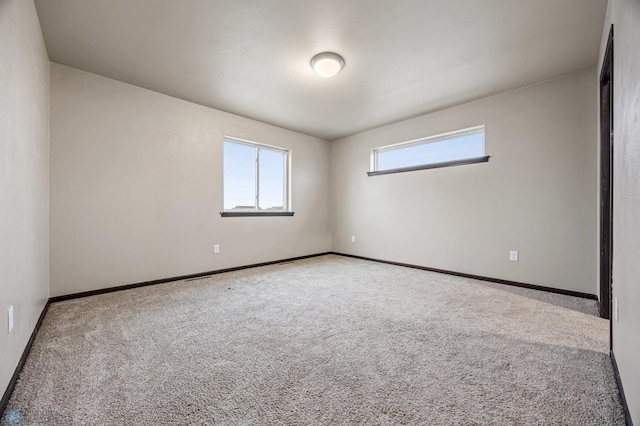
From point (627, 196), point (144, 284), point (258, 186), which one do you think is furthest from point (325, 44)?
point (144, 284)

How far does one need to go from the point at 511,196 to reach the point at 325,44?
8.99 ft

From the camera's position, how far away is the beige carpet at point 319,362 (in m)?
1.20

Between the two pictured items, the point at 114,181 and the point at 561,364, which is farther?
the point at 114,181

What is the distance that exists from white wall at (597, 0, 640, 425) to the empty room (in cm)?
2

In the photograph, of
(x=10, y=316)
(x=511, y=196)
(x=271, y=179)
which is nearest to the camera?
(x=10, y=316)

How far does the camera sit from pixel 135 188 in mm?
3178

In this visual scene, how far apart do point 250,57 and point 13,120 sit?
177 centimetres

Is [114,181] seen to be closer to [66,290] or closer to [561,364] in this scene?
[66,290]

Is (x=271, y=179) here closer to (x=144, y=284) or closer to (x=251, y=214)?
(x=251, y=214)

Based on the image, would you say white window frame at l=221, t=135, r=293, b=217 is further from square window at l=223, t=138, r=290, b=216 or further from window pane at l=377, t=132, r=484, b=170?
window pane at l=377, t=132, r=484, b=170

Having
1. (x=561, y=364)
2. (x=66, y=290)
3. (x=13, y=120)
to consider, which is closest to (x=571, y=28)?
(x=561, y=364)

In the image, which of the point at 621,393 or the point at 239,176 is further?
the point at 239,176

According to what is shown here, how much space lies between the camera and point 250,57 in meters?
2.59

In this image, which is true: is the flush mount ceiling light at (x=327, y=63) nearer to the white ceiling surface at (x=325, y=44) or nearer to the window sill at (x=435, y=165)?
the white ceiling surface at (x=325, y=44)
